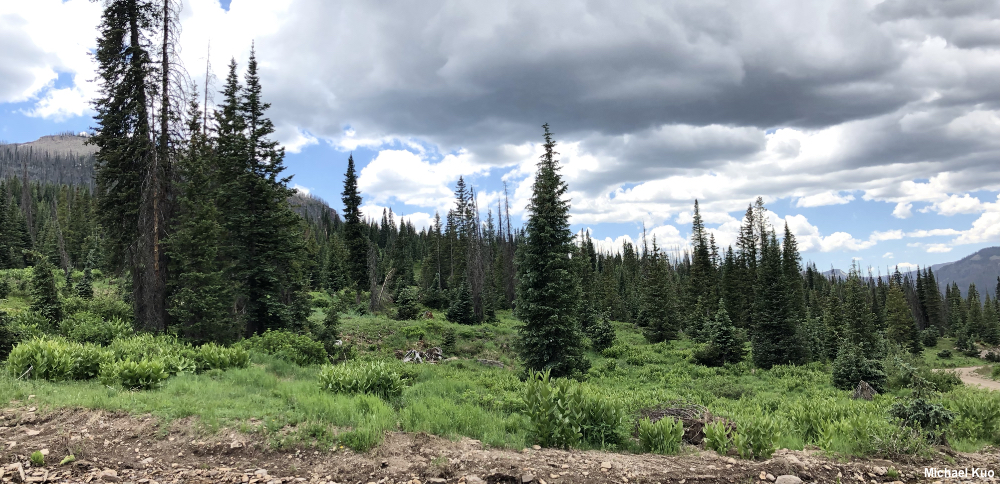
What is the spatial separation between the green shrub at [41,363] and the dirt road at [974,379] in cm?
3902

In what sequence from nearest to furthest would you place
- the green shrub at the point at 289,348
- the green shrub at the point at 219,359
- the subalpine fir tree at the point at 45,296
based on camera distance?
the green shrub at the point at 219,359
the green shrub at the point at 289,348
the subalpine fir tree at the point at 45,296

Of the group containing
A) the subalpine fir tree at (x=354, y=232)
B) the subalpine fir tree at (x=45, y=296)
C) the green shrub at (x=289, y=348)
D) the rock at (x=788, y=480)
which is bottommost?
the rock at (x=788, y=480)

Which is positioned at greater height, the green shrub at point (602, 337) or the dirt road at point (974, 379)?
the green shrub at point (602, 337)

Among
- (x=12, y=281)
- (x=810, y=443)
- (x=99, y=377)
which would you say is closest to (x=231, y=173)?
(x=99, y=377)

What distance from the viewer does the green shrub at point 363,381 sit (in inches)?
384

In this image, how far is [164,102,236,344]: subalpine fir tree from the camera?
16.6 metres

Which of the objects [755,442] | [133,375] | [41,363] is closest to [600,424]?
[755,442]

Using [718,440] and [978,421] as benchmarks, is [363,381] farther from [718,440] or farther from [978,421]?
[978,421]

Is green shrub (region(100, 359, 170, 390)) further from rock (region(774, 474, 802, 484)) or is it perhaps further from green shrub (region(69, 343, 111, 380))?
rock (region(774, 474, 802, 484))

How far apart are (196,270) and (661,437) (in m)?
17.8

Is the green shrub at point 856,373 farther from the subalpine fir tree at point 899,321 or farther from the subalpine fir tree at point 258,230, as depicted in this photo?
the subalpine fir tree at point 899,321

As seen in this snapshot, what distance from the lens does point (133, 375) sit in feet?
30.0

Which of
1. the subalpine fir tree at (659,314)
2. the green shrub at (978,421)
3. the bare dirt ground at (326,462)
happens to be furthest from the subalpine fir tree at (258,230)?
the subalpine fir tree at (659,314)

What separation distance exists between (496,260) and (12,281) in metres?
54.0
